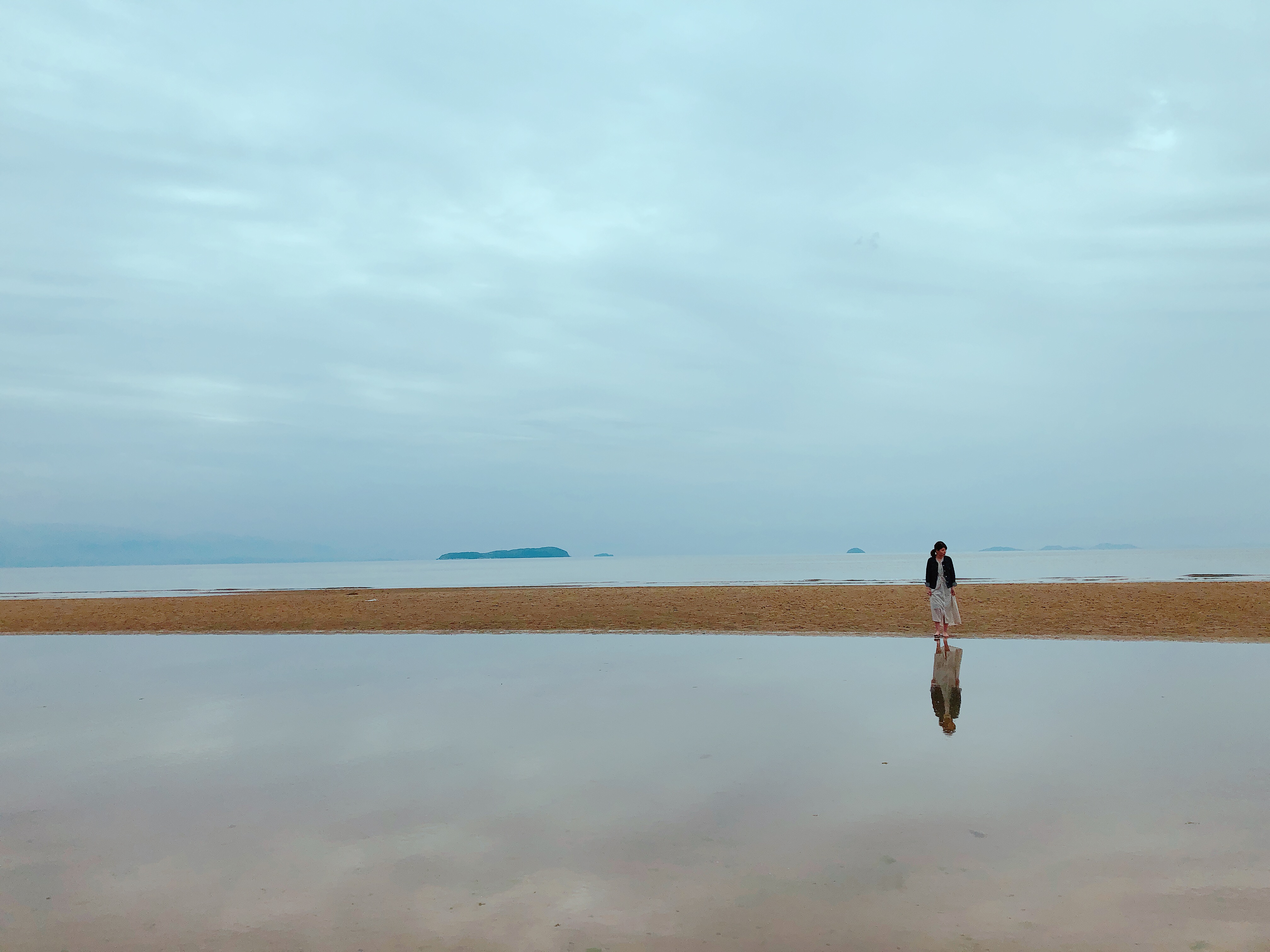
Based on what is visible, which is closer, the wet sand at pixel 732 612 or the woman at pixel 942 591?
the woman at pixel 942 591

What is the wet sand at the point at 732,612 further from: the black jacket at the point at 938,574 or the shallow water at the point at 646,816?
the shallow water at the point at 646,816

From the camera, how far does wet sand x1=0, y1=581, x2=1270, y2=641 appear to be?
2344cm

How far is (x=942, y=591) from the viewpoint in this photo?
18578mm

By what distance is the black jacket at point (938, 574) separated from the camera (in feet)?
60.6

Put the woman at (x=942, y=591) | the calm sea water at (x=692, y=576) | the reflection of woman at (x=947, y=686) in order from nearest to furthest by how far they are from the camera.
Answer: the reflection of woman at (x=947, y=686) → the woman at (x=942, y=591) → the calm sea water at (x=692, y=576)

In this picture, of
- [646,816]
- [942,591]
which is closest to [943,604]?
[942,591]

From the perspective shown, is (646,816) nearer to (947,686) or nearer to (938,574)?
(947,686)

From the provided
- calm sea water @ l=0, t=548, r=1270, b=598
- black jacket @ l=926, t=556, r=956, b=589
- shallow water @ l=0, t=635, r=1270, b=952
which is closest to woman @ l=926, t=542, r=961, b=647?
black jacket @ l=926, t=556, r=956, b=589

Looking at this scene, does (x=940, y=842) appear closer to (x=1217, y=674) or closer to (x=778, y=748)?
(x=778, y=748)

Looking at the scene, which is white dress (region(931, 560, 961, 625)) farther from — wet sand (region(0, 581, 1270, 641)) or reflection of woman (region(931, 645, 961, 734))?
wet sand (region(0, 581, 1270, 641))

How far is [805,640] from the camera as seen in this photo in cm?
2116

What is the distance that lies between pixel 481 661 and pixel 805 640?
788cm

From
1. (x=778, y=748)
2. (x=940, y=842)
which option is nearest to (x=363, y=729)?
(x=778, y=748)

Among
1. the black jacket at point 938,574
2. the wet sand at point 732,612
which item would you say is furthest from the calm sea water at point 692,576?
the black jacket at point 938,574
